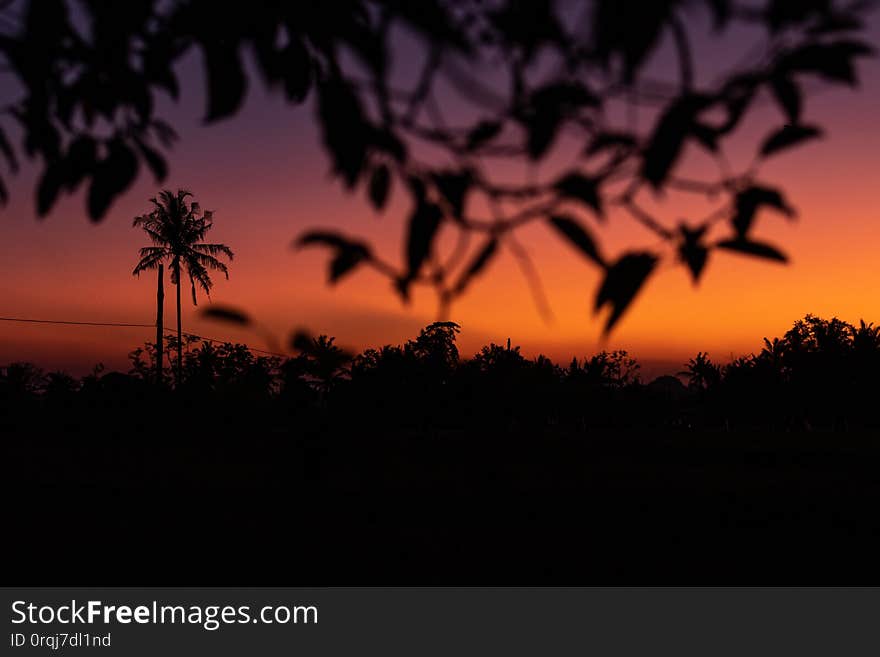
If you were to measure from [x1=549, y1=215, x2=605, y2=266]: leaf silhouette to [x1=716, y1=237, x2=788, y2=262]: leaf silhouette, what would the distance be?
216mm

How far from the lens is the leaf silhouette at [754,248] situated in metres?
0.99

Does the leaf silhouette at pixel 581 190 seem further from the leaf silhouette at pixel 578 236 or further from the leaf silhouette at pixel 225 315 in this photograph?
the leaf silhouette at pixel 225 315

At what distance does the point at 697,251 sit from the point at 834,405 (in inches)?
1991

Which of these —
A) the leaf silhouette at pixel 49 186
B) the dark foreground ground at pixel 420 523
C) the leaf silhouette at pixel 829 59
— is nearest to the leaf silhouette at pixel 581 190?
the leaf silhouette at pixel 829 59

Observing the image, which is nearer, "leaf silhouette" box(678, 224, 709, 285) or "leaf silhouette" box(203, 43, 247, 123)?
"leaf silhouette" box(678, 224, 709, 285)

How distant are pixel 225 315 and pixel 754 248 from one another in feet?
2.33

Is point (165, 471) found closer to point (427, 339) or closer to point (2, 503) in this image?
point (2, 503)

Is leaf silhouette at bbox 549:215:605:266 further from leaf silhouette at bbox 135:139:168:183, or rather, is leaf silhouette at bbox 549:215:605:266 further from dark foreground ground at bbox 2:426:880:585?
leaf silhouette at bbox 135:139:168:183

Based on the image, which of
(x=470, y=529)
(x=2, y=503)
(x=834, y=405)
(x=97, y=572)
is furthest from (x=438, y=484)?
(x=834, y=405)

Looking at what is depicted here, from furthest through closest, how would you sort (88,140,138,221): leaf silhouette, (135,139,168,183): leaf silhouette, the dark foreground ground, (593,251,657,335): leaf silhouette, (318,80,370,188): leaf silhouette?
the dark foreground ground → (135,139,168,183): leaf silhouette → (88,140,138,221): leaf silhouette → (318,80,370,188): leaf silhouette → (593,251,657,335): leaf silhouette

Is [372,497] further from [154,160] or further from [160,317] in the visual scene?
[160,317]

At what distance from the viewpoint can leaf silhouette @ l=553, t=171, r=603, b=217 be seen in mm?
990

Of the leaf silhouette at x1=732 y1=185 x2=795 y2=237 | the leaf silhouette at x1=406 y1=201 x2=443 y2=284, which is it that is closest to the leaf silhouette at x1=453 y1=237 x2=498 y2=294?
the leaf silhouette at x1=406 y1=201 x2=443 y2=284

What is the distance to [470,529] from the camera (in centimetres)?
920
